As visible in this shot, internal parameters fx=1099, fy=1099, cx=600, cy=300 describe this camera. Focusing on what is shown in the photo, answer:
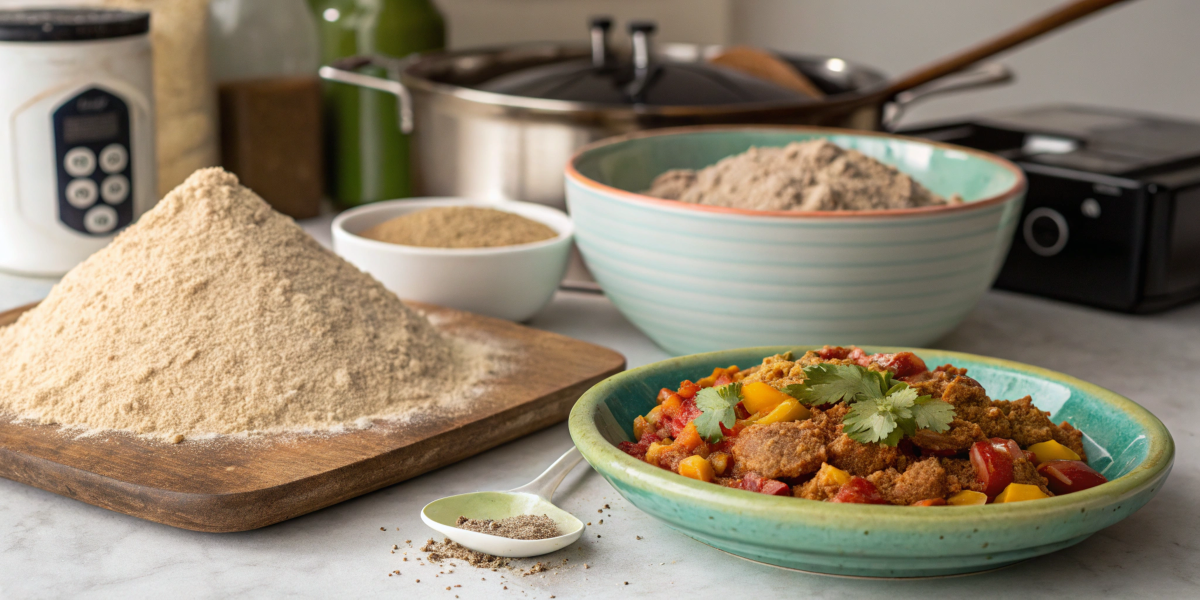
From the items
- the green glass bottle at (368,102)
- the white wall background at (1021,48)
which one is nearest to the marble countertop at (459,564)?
the green glass bottle at (368,102)

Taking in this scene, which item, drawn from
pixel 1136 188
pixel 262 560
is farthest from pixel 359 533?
pixel 1136 188

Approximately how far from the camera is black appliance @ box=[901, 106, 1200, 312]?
1.09 metres

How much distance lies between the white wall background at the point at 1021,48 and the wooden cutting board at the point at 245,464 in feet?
5.93

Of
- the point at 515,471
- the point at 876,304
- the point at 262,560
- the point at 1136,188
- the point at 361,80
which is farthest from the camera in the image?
the point at 361,80

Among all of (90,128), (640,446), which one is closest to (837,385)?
(640,446)

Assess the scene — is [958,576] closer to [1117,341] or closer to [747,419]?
[747,419]

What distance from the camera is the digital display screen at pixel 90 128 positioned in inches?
45.8

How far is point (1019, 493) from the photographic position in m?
0.58

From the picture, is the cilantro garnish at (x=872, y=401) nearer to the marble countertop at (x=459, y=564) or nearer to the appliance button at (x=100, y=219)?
the marble countertop at (x=459, y=564)

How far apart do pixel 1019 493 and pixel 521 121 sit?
2.33ft

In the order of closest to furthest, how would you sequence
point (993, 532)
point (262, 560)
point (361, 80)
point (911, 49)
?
point (993, 532) → point (262, 560) → point (361, 80) → point (911, 49)

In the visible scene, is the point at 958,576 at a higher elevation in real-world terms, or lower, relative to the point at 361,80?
lower

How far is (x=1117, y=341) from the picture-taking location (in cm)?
110

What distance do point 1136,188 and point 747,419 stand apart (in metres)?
0.64
